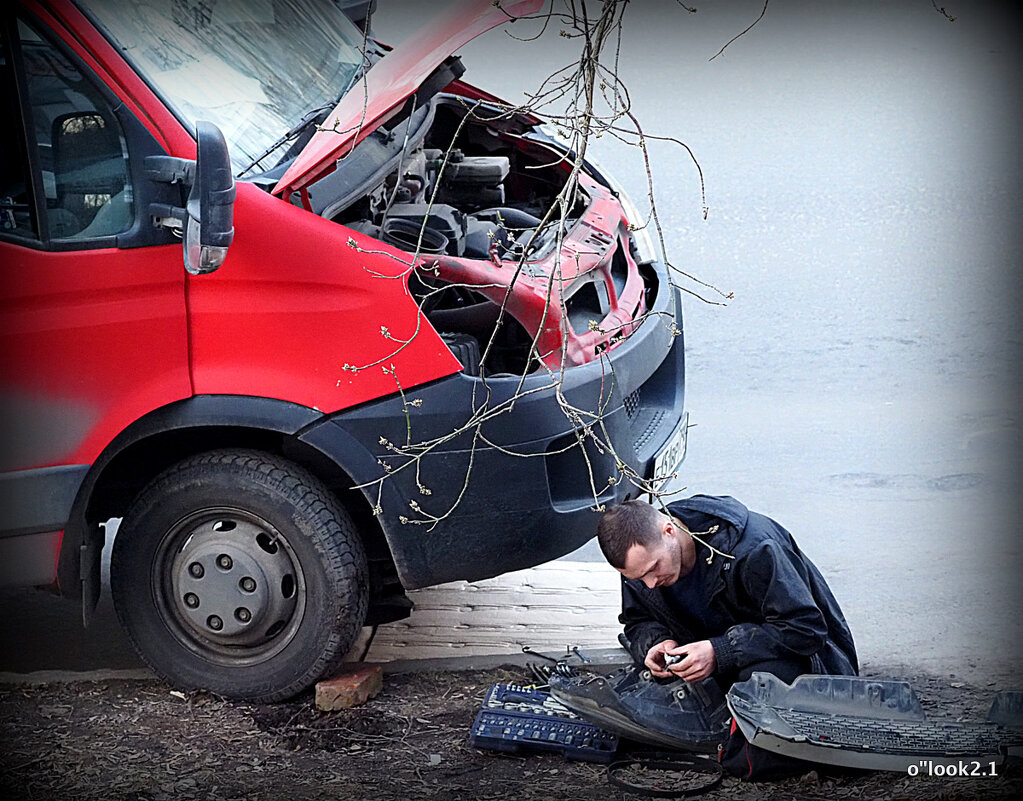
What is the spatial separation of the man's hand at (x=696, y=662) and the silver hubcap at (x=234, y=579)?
3.97 feet

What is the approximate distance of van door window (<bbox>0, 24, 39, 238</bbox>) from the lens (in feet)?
11.0

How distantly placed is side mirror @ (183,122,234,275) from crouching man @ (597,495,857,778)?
1.35 metres

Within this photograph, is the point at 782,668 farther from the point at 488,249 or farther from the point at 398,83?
the point at 398,83

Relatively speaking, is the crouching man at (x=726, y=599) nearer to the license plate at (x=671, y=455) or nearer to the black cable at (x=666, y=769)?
the black cable at (x=666, y=769)

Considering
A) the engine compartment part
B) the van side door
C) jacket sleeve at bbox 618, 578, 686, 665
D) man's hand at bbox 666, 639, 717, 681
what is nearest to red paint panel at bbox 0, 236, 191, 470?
the van side door

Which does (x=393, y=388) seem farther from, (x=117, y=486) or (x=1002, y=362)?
(x=1002, y=362)

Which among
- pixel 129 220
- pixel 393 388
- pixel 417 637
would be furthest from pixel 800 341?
pixel 129 220

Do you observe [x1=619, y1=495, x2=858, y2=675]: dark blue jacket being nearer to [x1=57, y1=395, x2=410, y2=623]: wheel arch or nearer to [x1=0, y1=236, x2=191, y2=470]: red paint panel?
[x1=57, y1=395, x2=410, y2=623]: wheel arch

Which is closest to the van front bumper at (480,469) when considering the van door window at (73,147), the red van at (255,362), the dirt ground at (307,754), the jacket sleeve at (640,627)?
the red van at (255,362)

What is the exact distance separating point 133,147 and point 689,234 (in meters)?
7.14

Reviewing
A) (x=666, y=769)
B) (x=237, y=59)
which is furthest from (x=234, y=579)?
(x=237, y=59)

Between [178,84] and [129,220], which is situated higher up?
[178,84]

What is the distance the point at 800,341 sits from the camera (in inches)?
291

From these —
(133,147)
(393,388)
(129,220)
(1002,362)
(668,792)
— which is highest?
(133,147)
